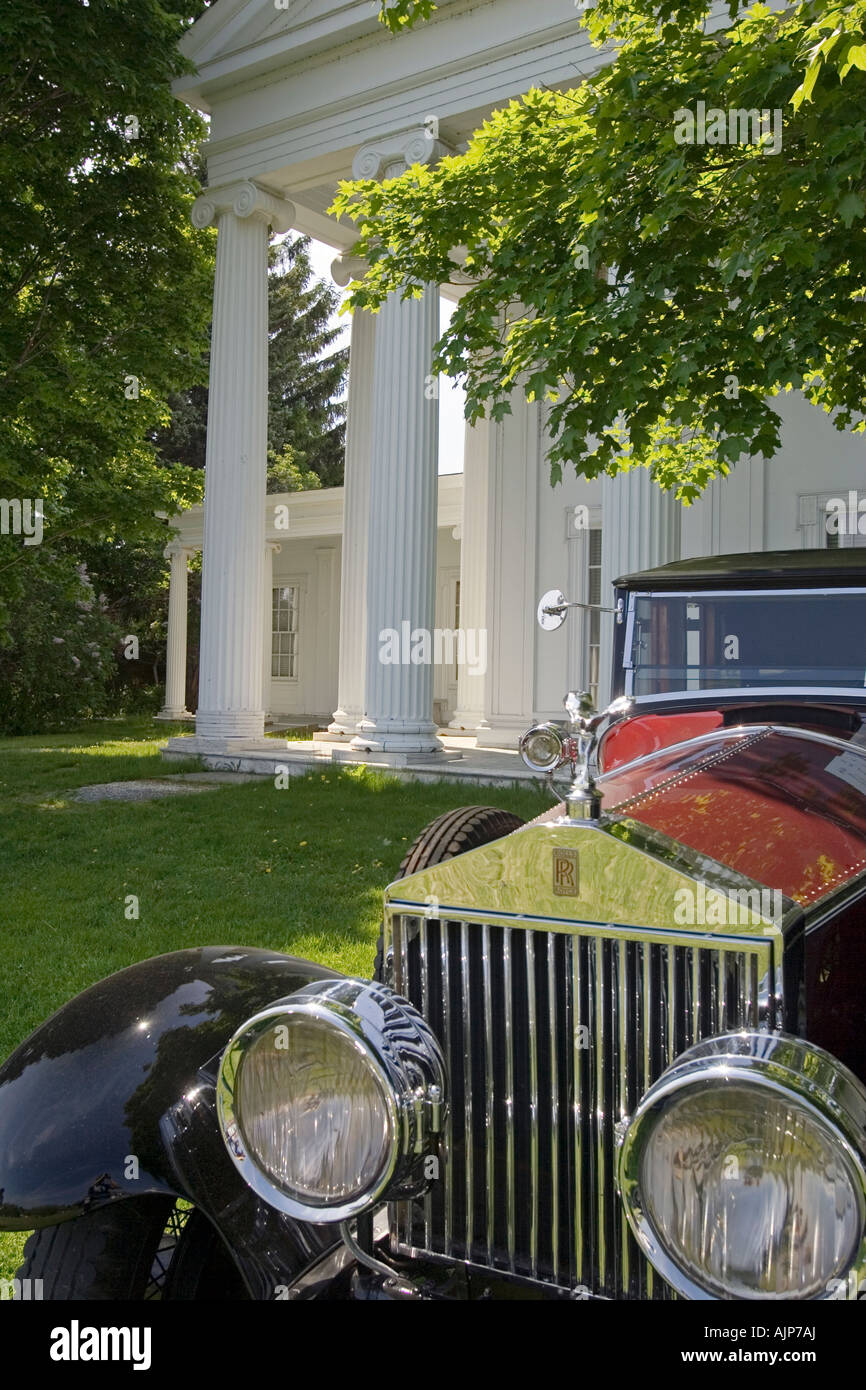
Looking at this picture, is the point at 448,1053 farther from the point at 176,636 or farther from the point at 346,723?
the point at 176,636

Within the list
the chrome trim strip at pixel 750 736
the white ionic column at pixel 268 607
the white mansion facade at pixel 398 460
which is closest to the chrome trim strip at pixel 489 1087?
the chrome trim strip at pixel 750 736

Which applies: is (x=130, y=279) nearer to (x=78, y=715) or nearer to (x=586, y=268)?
(x=586, y=268)

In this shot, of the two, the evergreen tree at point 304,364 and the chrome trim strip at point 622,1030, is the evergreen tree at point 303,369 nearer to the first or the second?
the evergreen tree at point 304,364

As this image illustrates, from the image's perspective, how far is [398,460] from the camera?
11.2m

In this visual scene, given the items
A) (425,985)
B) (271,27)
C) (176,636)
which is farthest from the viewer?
(176,636)

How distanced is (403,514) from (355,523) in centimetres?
313

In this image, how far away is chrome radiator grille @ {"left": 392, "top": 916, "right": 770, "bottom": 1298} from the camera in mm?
1825

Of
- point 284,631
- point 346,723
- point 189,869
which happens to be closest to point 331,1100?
point 189,869

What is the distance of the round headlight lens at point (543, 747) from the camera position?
3.43m

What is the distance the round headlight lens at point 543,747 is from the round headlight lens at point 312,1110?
167 centimetres
